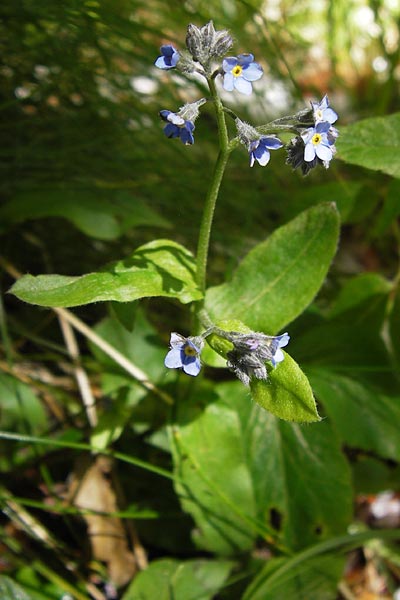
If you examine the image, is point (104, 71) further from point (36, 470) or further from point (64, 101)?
point (36, 470)

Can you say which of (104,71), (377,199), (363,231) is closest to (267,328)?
(377,199)

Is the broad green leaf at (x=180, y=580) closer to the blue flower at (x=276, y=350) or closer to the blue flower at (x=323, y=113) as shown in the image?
the blue flower at (x=276, y=350)

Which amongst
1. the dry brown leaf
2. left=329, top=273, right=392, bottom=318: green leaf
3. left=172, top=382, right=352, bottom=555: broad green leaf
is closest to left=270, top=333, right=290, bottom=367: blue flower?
left=172, top=382, right=352, bottom=555: broad green leaf

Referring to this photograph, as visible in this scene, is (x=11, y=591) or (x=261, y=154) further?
(x=11, y=591)

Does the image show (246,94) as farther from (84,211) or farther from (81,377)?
(81,377)

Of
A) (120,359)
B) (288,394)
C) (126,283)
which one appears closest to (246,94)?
(126,283)

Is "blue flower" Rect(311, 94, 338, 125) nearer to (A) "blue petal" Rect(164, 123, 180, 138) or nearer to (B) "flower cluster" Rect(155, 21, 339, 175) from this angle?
(B) "flower cluster" Rect(155, 21, 339, 175)
